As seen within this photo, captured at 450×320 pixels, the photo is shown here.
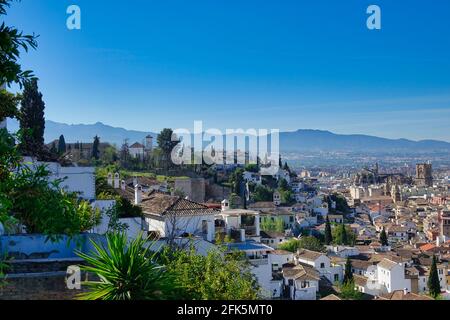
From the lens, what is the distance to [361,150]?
12225 centimetres

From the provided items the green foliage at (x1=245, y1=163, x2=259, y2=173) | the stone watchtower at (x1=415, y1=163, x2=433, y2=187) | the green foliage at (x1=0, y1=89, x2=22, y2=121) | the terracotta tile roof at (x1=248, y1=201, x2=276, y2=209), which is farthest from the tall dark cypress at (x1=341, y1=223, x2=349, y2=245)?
the stone watchtower at (x1=415, y1=163, x2=433, y2=187)

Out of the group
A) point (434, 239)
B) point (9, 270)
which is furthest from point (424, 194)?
point (9, 270)

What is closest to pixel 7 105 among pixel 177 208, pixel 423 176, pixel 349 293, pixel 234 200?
pixel 177 208

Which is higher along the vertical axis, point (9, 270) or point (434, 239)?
point (9, 270)

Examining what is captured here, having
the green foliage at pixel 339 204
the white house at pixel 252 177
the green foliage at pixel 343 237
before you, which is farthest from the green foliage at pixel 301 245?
the green foliage at pixel 339 204

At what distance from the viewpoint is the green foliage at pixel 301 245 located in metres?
39.4

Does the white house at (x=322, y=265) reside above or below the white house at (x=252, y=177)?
below

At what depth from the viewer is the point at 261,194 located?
5525 centimetres

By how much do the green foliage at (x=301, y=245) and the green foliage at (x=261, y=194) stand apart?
41.4 ft

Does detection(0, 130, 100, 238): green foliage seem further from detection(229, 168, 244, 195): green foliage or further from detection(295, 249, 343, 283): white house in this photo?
detection(229, 168, 244, 195): green foliage

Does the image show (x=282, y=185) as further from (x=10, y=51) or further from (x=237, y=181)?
(x=10, y=51)

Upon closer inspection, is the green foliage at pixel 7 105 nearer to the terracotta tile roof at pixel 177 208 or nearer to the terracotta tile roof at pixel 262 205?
the terracotta tile roof at pixel 177 208
